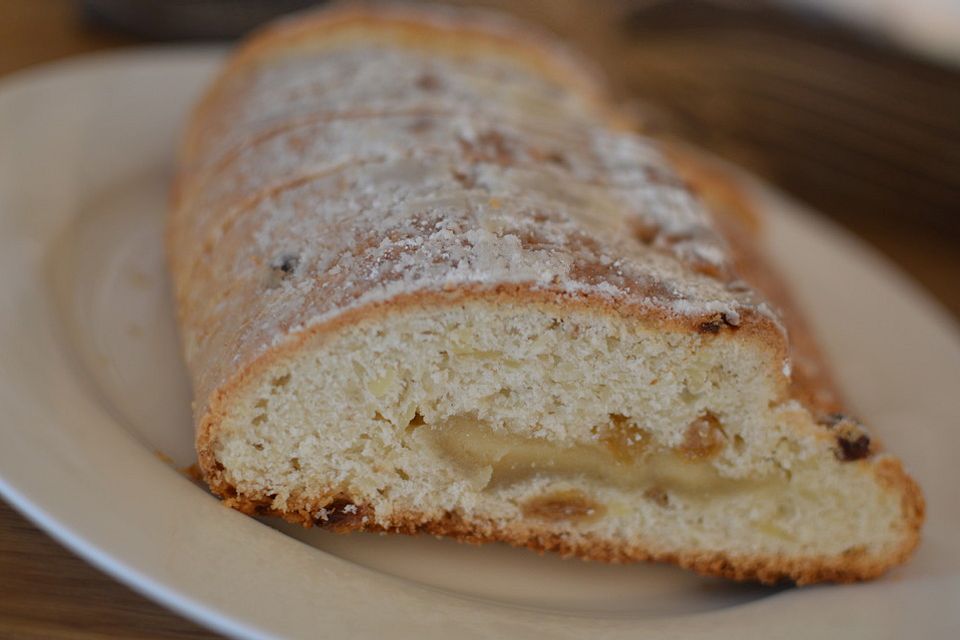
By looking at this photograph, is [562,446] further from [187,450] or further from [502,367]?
[187,450]

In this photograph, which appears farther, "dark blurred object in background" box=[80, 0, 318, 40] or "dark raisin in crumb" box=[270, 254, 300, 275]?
"dark blurred object in background" box=[80, 0, 318, 40]

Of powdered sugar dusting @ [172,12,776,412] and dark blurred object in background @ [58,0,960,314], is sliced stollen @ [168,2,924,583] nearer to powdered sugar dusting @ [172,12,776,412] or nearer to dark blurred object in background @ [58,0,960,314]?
powdered sugar dusting @ [172,12,776,412]

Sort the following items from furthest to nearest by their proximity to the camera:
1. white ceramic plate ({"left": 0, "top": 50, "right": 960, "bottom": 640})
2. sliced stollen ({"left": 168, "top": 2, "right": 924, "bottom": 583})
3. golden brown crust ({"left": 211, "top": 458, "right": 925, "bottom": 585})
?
golden brown crust ({"left": 211, "top": 458, "right": 925, "bottom": 585}) → sliced stollen ({"left": 168, "top": 2, "right": 924, "bottom": 583}) → white ceramic plate ({"left": 0, "top": 50, "right": 960, "bottom": 640})

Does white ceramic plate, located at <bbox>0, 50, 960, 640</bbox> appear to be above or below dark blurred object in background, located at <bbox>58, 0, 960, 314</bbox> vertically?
below

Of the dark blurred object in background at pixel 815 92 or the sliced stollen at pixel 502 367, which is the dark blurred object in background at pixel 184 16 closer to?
the dark blurred object in background at pixel 815 92

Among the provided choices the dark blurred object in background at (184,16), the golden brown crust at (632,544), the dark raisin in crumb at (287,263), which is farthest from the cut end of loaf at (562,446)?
the dark blurred object in background at (184,16)

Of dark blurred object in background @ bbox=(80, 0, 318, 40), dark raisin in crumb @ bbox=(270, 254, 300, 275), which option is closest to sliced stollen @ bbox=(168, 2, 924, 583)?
dark raisin in crumb @ bbox=(270, 254, 300, 275)

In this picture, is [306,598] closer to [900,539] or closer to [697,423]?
[697,423]

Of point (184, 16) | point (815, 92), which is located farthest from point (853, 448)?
point (184, 16)
